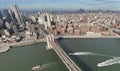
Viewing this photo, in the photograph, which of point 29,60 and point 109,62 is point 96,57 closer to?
point 109,62

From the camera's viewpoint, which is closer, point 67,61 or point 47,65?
point 67,61

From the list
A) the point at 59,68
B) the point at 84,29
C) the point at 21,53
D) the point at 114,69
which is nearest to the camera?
the point at 114,69

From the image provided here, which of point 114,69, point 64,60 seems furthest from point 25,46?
point 114,69

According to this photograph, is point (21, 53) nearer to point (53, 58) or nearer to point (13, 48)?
point (13, 48)

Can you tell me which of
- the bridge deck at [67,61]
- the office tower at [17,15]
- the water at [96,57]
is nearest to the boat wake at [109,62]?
the water at [96,57]

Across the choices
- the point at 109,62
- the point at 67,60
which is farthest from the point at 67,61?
the point at 109,62

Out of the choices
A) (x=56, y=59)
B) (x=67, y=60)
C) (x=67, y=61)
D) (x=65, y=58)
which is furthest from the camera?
(x=56, y=59)

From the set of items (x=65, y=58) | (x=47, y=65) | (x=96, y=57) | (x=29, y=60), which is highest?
(x=65, y=58)

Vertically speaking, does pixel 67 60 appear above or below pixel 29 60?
above
